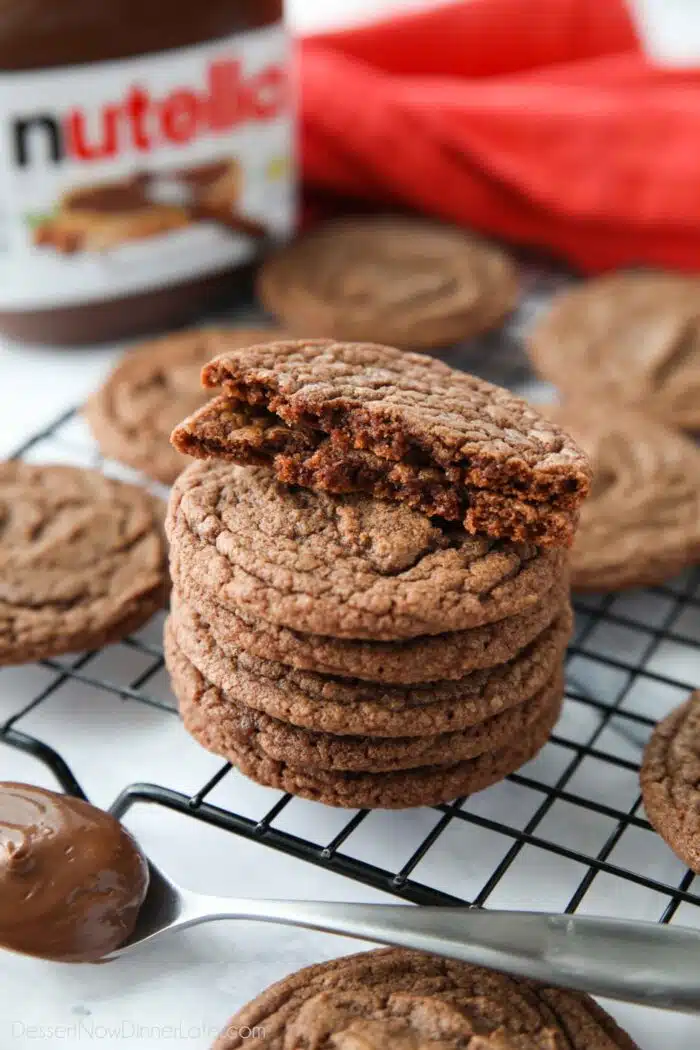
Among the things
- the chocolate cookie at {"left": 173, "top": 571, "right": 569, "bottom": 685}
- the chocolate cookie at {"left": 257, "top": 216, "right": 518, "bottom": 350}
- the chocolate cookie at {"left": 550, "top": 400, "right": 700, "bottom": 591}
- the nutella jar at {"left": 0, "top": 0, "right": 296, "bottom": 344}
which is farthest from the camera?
the chocolate cookie at {"left": 257, "top": 216, "right": 518, "bottom": 350}

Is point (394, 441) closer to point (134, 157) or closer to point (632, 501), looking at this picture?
point (632, 501)

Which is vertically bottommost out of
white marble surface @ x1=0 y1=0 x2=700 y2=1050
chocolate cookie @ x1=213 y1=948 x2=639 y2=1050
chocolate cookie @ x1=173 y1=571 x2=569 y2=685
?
white marble surface @ x1=0 y1=0 x2=700 y2=1050

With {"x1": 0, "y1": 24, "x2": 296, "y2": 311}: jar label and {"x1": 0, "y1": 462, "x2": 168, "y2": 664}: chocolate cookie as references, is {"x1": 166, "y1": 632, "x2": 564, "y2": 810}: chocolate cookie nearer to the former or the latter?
{"x1": 0, "y1": 462, "x2": 168, "y2": 664}: chocolate cookie

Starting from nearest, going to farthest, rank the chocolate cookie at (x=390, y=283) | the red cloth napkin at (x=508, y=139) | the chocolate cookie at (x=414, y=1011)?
the chocolate cookie at (x=414, y=1011)
the chocolate cookie at (x=390, y=283)
the red cloth napkin at (x=508, y=139)

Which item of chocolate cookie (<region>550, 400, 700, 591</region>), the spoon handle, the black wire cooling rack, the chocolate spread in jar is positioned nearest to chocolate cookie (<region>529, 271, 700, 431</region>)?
chocolate cookie (<region>550, 400, 700, 591</region>)

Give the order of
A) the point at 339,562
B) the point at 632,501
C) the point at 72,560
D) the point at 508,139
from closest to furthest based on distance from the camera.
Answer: the point at 339,562 → the point at 72,560 → the point at 632,501 → the point at 508,139

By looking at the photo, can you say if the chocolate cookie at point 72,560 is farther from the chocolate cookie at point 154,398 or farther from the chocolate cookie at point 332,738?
the chocolate cookie at point 332,738

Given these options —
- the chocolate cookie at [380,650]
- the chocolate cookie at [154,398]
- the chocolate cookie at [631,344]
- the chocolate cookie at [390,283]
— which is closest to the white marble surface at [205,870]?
the chocolate cookie at [380,650]

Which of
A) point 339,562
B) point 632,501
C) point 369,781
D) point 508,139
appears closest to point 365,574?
point 339,562
